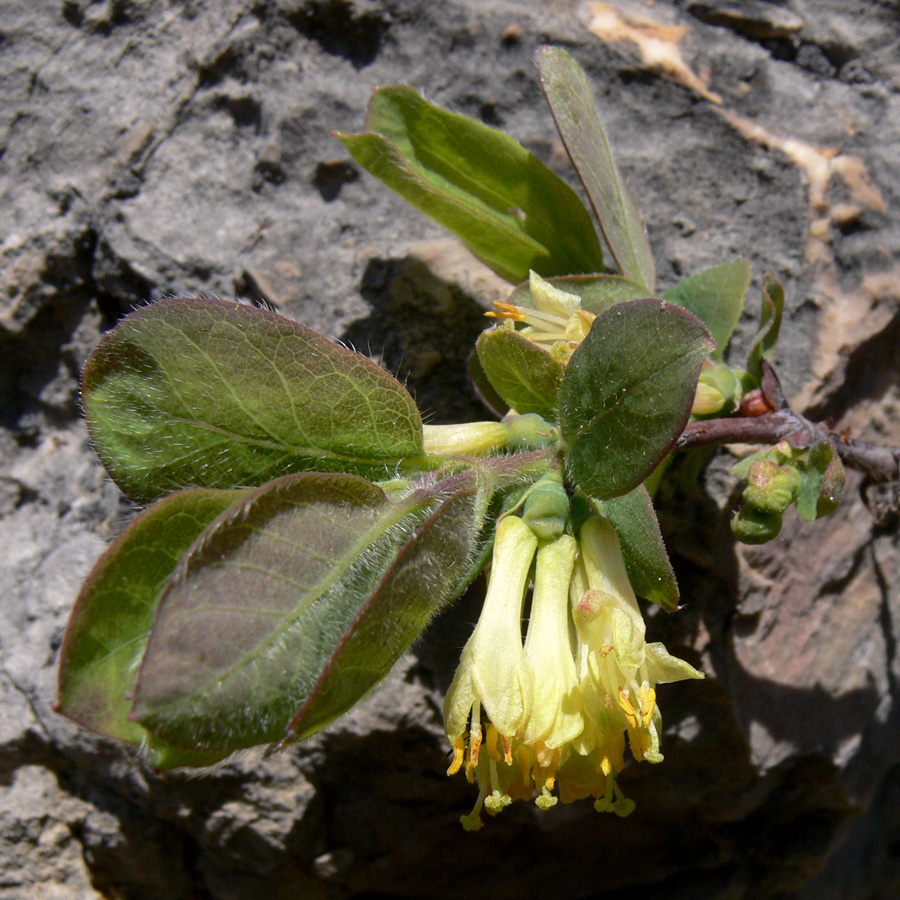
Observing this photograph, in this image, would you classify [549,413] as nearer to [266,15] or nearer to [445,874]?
[266,15]

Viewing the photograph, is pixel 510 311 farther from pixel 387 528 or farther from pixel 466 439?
pixel 387 528

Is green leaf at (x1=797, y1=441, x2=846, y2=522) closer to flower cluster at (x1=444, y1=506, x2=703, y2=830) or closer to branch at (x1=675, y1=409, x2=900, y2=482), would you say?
branch at (x1=675, y1=409, x2=900, y2=482)

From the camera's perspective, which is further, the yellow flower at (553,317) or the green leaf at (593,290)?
the green leaf at (593,290)

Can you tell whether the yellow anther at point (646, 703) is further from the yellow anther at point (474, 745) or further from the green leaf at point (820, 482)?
the green leaf at point (820, 482)

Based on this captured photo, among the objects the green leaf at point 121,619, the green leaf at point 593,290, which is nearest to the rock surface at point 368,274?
the green leaf at point 593,290

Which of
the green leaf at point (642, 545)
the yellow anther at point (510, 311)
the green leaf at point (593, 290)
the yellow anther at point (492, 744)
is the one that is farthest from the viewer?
the green leaf at point (593, 290)

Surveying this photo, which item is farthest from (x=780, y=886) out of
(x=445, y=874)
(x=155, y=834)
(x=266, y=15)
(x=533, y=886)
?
(x=266, y=15)

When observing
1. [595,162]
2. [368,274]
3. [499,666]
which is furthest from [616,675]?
[368,274]
